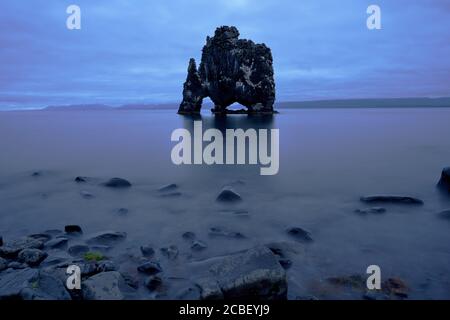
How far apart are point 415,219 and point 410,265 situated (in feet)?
10.0

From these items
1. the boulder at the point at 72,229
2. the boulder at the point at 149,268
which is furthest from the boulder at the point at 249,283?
the boulder at the point at 72,229

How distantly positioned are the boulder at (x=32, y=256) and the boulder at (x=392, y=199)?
9206 mm

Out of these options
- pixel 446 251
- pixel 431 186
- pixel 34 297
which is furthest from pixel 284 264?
pixel 431 186

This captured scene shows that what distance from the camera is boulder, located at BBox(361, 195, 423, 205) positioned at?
1045 cm

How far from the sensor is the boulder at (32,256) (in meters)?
6.35

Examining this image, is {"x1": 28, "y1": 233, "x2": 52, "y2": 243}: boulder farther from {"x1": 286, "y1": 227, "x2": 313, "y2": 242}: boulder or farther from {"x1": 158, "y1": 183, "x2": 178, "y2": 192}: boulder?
{"x1": 286, "y1": 227, "x2": 313, "y2": 242}: boulder

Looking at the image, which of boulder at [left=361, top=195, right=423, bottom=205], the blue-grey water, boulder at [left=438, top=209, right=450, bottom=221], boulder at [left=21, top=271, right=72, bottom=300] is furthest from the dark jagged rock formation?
boulder at [left=21, top=271, right=72, bottom=300]

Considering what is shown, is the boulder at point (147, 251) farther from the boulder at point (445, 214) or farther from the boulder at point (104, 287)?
the boulder at point (445, 214)

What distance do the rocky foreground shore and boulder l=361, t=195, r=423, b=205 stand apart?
13.4ft

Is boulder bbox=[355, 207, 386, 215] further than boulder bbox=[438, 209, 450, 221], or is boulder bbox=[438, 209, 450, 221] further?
boulder bbox=[355, 207, 386, 215]

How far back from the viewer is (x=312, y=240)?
7.67 m

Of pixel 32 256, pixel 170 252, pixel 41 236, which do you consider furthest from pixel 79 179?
pixel 170 252

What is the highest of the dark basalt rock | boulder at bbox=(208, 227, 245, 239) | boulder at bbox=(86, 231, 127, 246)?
the dark basalt rock
